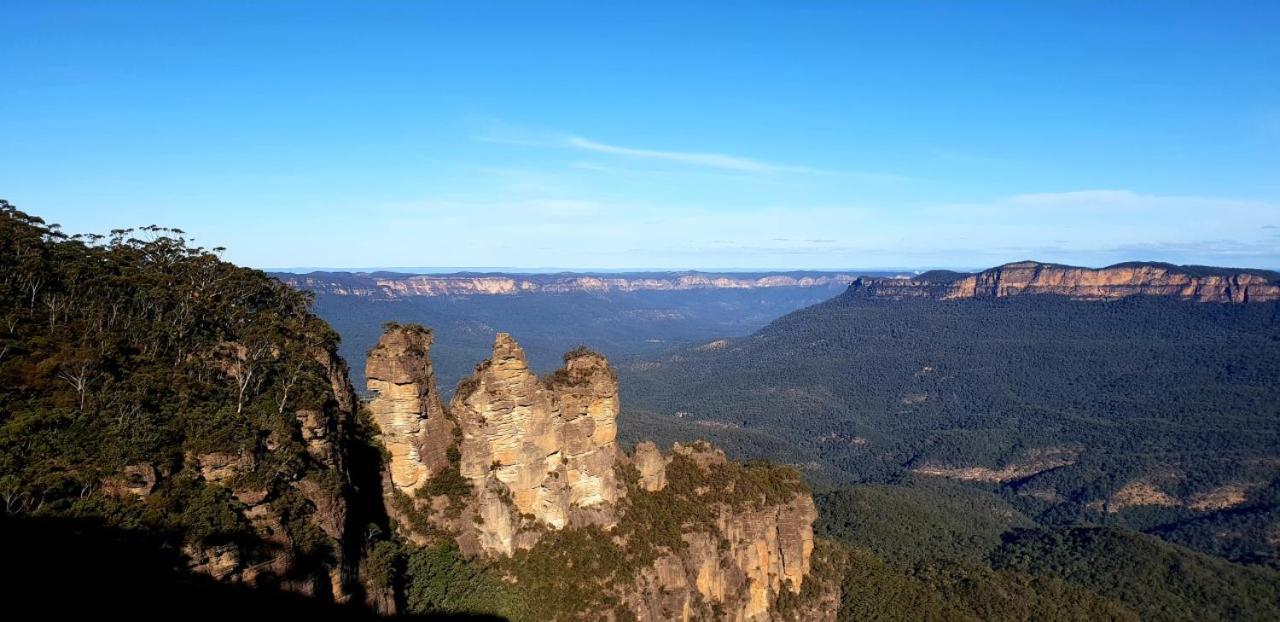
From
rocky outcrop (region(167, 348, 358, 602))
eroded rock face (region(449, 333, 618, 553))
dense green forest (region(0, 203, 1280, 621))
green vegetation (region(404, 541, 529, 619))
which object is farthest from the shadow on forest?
eroded rock face (region(449, 333, 618, 553))

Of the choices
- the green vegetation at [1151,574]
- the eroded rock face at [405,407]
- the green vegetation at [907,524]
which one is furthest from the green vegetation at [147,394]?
the green vegetation at [1151,574]

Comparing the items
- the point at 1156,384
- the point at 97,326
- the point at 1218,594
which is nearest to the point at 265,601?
the point at 97,326

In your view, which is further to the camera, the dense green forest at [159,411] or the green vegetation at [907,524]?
the green vegetation at [907,524]

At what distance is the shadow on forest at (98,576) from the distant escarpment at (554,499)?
16109 millimetres

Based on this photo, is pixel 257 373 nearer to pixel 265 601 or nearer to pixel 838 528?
pixel 265 601

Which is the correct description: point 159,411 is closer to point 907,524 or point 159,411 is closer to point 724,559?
point 724,559

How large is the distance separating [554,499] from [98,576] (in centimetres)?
2333

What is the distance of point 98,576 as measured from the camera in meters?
19.7

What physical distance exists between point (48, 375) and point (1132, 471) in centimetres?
17003

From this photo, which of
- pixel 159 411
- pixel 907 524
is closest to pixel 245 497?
pixel 159 411

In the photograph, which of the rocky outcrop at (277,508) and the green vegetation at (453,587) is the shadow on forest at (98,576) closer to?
the rocky outcrop at (277,508)

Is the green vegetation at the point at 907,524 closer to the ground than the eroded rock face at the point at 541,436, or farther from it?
closer to the ground

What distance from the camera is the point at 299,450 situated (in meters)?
27.8

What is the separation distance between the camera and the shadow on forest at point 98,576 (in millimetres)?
18750
